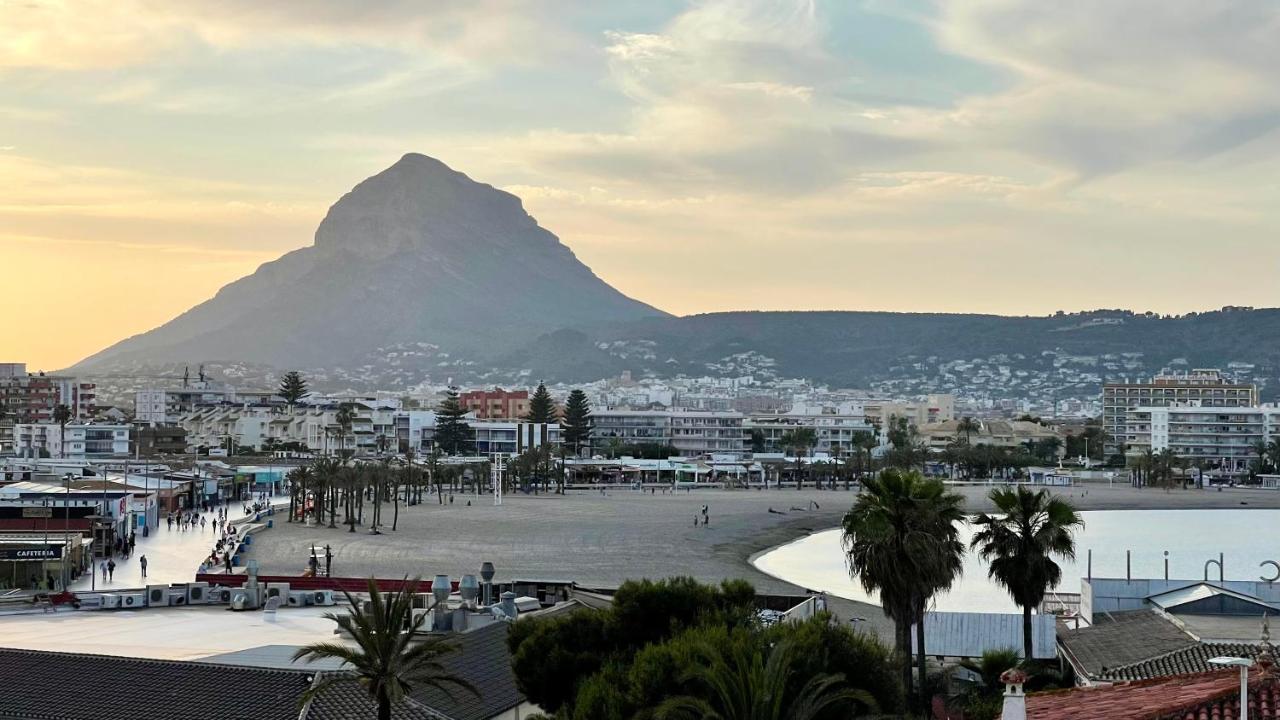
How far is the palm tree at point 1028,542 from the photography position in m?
24.3

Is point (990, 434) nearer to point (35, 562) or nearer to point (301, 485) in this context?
point (301, 485)

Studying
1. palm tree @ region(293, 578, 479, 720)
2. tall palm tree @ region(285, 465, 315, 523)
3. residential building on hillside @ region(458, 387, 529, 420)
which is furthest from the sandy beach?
residential building on hillside @ region(458, 387, 529, 420)

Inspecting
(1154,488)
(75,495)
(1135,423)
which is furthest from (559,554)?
(1135,423)

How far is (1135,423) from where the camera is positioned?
15362cm

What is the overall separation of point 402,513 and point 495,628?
206 feet

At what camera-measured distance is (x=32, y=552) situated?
38.5 m

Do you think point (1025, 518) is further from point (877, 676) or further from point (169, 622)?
point (169, 622)

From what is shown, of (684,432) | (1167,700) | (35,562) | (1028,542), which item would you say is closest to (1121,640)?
(1028,542)

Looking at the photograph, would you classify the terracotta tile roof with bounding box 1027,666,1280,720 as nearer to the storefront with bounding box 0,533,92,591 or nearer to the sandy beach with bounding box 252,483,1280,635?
the sandy beach with bounding box 252,483,1280,635

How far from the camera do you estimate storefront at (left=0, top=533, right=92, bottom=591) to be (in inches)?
1467

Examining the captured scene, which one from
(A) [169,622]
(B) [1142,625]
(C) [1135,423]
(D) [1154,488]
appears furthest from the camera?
(C) [1135,423]

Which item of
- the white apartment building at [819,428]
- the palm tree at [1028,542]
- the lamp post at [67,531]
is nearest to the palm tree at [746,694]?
the palm tree at [1028,542]

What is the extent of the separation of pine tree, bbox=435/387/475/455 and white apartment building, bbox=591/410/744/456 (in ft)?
52.8

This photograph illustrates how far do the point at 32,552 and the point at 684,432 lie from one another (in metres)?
118
